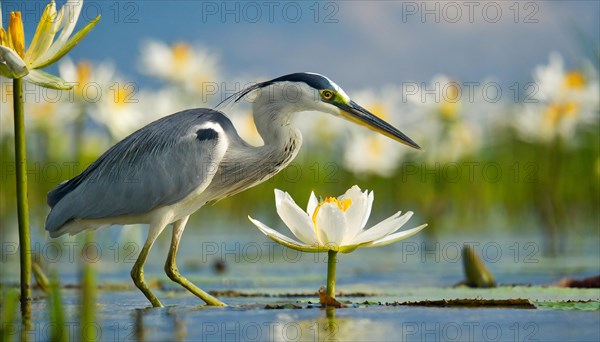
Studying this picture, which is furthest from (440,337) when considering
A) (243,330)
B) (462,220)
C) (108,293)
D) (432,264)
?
(462,220)

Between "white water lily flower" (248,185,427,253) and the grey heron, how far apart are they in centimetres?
80

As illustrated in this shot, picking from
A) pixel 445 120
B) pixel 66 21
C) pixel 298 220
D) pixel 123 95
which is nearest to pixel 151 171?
pixel 66 21

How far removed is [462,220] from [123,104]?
327 centimetres

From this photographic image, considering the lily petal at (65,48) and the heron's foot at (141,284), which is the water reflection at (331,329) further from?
the lily petal at (65,48)

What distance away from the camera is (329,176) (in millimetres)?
7719

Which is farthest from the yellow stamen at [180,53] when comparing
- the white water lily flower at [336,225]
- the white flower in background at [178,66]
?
the white water lily flower at [336,225]

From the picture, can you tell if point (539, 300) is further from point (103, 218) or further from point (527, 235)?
point (527, 235)

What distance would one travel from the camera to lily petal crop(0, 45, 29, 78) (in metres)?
3.22

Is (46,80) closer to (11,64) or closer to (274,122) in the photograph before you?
(11,64)

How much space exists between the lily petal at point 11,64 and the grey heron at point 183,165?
57cm

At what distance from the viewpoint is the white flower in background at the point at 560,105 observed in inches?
225

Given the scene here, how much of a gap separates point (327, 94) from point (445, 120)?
8.62ft

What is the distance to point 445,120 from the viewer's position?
20.4 ft

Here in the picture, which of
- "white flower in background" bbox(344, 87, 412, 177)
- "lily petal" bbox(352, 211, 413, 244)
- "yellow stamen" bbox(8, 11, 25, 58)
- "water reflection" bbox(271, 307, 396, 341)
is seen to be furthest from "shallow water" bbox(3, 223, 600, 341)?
"yellow stamen" bbox(8, 11, 25, 58)
